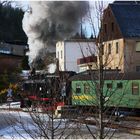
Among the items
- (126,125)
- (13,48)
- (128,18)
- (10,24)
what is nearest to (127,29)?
(128,18)

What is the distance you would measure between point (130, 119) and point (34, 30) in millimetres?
33776

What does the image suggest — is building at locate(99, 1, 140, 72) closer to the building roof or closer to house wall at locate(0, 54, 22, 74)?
house wall at locate(0, 54, 22, 74)

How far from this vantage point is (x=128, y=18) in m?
56.1

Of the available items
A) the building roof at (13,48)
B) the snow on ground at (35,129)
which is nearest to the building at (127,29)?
the snow on ground at (35,129)

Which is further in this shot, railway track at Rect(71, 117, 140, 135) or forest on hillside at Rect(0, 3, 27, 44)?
forest on hillside at Rect(0, 3, 27, 44)

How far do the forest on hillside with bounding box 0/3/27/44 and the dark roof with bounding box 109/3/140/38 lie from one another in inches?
1162

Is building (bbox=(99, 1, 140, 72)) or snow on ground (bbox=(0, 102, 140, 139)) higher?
building (bbox=(99, 1, 140, 72))

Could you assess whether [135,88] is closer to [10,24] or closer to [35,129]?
[35,129]

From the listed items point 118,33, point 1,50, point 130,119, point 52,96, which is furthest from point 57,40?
point 52,96

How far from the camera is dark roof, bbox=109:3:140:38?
54750 millimetres

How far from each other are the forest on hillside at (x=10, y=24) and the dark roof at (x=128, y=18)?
2951cm

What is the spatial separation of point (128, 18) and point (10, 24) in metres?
38.7

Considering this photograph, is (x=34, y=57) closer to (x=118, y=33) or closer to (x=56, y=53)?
(x=56, y=53)

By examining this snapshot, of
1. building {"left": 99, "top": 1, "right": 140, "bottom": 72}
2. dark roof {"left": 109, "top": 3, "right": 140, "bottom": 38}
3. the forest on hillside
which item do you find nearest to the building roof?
the forest on hillside
